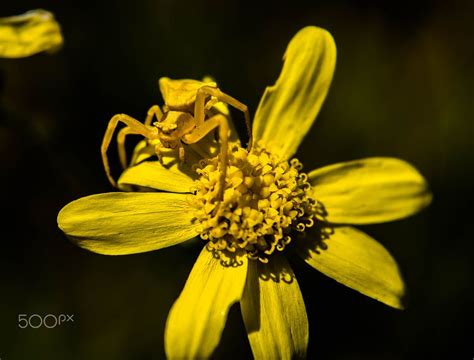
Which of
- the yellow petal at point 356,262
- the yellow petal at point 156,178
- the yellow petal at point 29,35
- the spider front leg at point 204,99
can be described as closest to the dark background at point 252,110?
the yellow petal at point 29,35

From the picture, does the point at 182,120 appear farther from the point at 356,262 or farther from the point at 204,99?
the point at 356,262

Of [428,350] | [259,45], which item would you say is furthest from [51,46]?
[428,350]

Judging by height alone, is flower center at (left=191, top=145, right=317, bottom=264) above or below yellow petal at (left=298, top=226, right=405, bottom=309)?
above

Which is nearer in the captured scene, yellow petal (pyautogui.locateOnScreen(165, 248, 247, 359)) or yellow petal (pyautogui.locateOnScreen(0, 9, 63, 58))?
yellow petal (pyautogui.locateOnScreen(165, 248, 247, 359))

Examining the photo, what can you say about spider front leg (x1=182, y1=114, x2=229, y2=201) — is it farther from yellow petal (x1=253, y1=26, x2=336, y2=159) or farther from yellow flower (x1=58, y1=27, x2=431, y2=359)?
yellow petal (x1=253, y1=26, x2=336, y2=159)

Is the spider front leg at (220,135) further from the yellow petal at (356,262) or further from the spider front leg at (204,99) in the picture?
the yellow petal at (356,262)

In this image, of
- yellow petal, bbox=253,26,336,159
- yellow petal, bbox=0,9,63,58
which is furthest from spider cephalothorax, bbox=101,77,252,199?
yellow petal, bbox=0,9,63,58
